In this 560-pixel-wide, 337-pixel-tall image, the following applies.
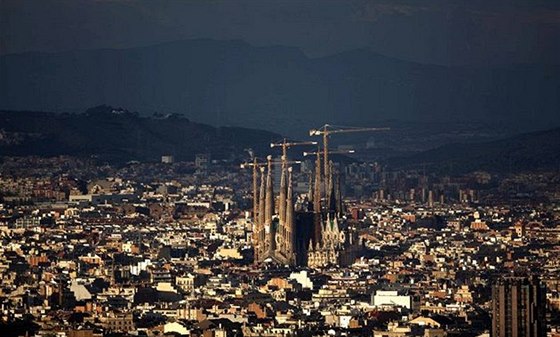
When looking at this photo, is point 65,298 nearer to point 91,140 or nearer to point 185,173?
point 185,173

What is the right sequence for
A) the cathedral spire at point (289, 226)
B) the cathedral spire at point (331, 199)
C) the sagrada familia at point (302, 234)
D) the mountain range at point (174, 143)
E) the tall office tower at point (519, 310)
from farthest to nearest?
1. the mountain range at point (174, 143)
2. the cathedral spire at point (331, 199)
3. the cathedral spire at point (289, 226)
4. the sagrada familia at point (302, 234)
5. the tall office tower at point (519, 310)

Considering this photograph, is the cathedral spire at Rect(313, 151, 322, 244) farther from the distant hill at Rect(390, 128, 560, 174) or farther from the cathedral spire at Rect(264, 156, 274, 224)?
the distant hill at Rect(390, 128, 560, 174)

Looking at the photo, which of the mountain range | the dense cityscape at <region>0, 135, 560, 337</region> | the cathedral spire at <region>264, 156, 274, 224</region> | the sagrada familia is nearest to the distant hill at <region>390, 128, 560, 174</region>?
the mountain range

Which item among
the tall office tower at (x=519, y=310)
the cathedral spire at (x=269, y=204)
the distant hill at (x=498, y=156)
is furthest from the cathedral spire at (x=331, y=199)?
the tall office tower at (x=519, y=310)

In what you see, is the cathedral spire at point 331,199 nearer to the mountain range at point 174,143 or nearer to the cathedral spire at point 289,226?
the cathedral spire at point 289,226

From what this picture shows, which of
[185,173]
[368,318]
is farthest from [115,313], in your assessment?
[185,173]
